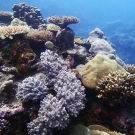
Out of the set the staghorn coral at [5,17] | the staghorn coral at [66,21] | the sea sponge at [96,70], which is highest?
the staghorn coral at [5,17]

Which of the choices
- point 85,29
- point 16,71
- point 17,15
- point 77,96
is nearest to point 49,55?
point 16,71

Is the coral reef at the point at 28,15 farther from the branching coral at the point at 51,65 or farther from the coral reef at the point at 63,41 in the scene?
the branching coral at the point at 51,65

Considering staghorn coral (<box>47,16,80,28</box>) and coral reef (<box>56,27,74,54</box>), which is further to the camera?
staghorn coral (<box>47,16,80,28</box>)

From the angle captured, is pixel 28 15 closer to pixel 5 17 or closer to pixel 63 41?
pixel 5 17

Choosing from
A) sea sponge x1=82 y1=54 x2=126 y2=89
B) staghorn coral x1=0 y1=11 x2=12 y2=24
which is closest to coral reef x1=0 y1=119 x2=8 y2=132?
sea sponge x1=82 y1=54 x2=126 y2=89

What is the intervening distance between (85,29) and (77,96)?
50.8m

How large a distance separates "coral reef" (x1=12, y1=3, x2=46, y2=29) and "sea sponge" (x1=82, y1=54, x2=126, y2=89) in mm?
7260

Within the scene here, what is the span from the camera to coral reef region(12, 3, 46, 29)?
37.5 ft

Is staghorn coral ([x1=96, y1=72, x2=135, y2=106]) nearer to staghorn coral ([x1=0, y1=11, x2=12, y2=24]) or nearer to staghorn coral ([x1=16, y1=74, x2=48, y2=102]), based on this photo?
staghorn coral ([x1=16, y1=74, x2=48, y2=102])

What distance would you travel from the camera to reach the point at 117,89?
14.5 feet

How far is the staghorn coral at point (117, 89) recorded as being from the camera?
173 inches

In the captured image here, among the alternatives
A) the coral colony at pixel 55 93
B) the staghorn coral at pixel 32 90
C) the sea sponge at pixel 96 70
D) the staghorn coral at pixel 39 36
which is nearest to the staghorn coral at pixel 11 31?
the coral colony at pixel 55 93

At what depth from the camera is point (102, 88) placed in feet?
15.3

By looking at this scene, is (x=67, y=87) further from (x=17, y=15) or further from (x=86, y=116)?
(x=17, y=15)
